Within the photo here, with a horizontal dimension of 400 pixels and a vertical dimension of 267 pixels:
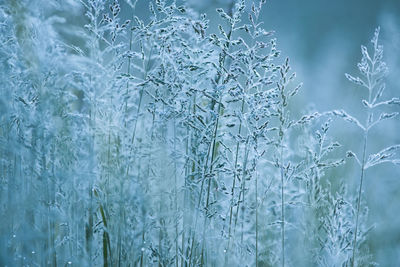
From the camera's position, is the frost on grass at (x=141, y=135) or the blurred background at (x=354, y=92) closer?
the frost on grass at (x=141, y=135)

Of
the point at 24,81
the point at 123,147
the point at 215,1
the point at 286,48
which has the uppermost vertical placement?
the point at 286,48

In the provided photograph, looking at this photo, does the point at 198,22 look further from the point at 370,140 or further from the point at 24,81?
the point at 370,140

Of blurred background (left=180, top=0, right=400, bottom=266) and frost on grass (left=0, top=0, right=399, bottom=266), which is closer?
frost on grass (left=0, top=0, right=399, bottom=266)

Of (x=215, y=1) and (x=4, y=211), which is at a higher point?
(x=215, y=1)

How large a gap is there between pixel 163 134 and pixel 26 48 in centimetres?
66

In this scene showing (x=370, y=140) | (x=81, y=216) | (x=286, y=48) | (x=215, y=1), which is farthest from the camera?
(x=286, y=48)

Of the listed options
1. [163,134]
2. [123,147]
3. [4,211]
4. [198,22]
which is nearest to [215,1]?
[198,22]

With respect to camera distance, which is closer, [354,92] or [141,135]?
[141,135]

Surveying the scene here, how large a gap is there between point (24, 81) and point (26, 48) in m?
0.13

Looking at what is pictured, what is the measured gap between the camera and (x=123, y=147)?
68.5 inches

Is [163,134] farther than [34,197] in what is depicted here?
Yes

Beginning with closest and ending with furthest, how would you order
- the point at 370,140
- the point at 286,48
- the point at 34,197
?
the point at 34,197, the point at 370,140, the point at 286,48

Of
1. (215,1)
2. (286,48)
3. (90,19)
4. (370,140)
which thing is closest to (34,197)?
(90,19)

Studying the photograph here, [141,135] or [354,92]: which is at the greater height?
[354,92]
